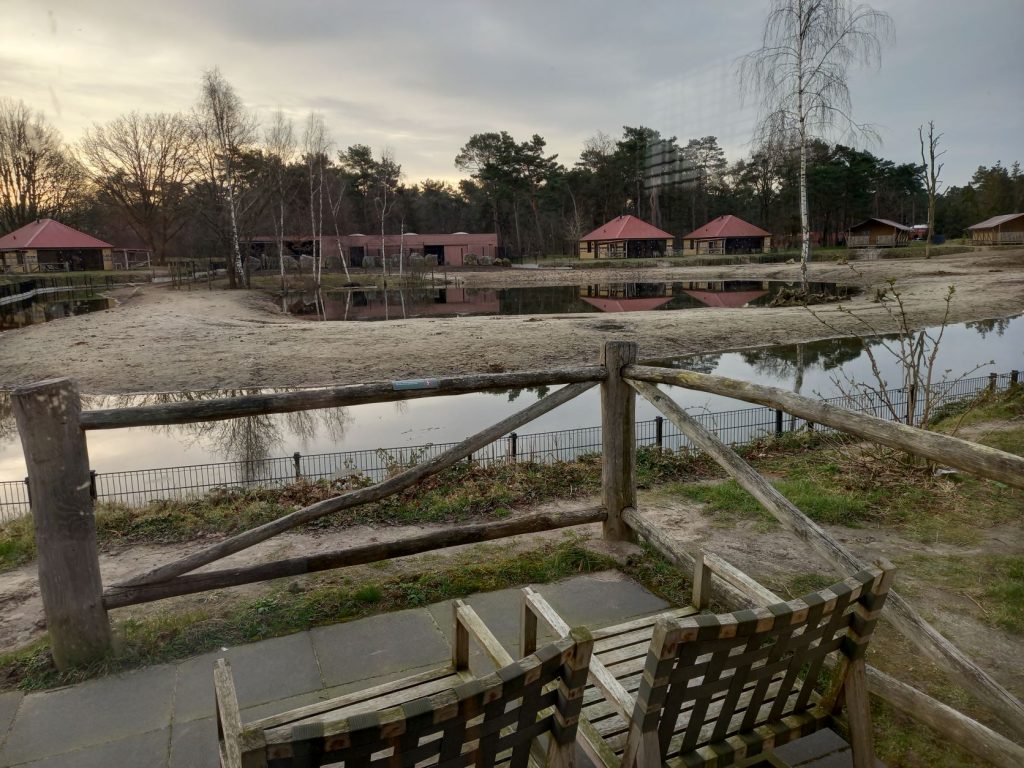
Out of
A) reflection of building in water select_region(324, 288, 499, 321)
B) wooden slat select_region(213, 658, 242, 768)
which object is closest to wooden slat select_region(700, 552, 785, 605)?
wooden slat select_region(213, 658, 242, 768)

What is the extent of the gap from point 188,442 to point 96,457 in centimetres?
134

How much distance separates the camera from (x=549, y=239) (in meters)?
83.9

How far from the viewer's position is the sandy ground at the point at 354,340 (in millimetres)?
16469

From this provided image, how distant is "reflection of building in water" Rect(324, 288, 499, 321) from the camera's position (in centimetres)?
3206

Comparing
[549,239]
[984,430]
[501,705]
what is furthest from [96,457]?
[549,239]

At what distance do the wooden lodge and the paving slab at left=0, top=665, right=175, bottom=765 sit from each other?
72038 mm

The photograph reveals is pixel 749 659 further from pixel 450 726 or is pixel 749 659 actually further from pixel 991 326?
pixel 991 326

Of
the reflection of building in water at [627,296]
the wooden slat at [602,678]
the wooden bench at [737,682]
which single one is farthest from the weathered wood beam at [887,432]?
the reflection of building in water at [627,296]

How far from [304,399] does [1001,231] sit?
74.0 metres

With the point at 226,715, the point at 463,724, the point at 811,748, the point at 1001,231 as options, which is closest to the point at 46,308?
the point at 226,715

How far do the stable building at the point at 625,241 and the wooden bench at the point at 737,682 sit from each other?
71.0 m

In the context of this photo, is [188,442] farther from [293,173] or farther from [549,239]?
[549,239]

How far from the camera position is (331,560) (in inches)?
152


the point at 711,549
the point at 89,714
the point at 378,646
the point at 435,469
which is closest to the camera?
the point at 89,714
